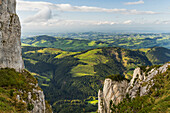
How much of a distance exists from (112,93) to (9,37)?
228 feet

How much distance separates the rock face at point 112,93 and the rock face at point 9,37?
59.4m

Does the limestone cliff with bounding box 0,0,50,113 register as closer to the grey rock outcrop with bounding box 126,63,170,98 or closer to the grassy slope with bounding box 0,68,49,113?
the grassy slope with bounding box 0,68,49,113

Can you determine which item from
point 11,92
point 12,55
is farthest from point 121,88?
point 12,55

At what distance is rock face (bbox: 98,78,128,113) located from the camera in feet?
256

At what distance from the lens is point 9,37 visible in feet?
146

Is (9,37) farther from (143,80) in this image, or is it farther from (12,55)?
(143,80)

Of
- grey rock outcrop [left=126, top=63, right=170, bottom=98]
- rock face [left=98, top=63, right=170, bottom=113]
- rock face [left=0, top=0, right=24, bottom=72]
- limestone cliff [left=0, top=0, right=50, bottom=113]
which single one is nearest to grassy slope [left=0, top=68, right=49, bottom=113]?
limestone cliff [left=0, top=0, right=50, bottom=113]

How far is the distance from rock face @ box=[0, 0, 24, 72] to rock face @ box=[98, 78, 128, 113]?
59.4 meters

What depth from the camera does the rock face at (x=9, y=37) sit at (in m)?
42.2

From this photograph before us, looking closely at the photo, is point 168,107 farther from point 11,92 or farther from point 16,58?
point 16,58

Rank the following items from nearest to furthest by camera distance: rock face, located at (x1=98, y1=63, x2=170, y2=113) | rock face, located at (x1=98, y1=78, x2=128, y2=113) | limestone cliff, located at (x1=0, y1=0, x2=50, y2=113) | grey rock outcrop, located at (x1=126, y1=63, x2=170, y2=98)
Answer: limestone cliff, located at (x1=0, y1=0, x2=50, y2=113)
grey rock outcrop, located at (x1=126, y1=63, x2=170, y2=98)
rock face, located at (x1=98, y1=63, x2=170, y2=113)
rock face, located at (x1=98, y1=78, x2=128, y2=113)

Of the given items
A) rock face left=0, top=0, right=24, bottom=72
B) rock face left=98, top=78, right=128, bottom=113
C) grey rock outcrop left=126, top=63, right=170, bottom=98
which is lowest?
rock face left=98, top=78, right=128, bottom=113

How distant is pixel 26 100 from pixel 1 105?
404 inches

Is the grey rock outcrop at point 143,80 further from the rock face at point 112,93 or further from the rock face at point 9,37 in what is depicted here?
the rock face at point 9,37
